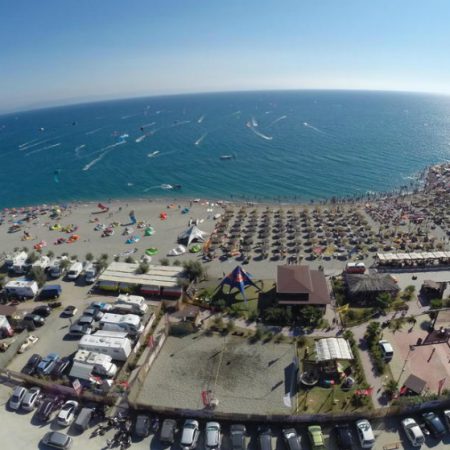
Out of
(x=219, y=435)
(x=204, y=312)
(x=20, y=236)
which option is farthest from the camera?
(x=20, y=236)

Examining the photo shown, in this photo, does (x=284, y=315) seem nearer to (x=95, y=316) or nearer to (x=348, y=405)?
(x=348, y=405)

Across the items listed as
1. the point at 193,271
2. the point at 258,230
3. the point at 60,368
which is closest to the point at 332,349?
the point at 193,271

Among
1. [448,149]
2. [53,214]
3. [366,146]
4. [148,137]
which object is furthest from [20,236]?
[448,149]

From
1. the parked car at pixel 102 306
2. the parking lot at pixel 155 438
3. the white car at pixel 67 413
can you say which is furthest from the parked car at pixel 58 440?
the parked car at pixel 102 306

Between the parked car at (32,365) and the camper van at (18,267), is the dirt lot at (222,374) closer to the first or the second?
the parked car at (32,365)

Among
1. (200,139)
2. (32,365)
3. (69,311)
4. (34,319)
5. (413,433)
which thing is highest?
(200,139)

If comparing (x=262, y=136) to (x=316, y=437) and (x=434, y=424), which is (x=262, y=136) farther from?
(x=316, y=437)
